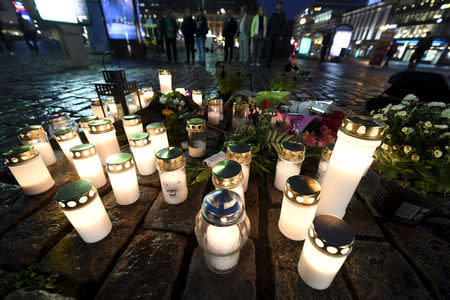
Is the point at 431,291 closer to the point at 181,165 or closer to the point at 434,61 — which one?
the point at 181,165

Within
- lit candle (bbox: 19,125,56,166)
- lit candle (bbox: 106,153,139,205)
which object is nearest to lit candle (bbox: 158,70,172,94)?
lit candle (bbox: 19,125,56,166)

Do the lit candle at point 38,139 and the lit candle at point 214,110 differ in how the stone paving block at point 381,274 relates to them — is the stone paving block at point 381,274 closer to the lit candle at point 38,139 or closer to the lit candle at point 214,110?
the lit candle at point 214,110

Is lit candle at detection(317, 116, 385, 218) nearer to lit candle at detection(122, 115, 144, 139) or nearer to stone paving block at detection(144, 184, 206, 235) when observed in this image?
stone paving block at detection(144, 184, 206, 235)

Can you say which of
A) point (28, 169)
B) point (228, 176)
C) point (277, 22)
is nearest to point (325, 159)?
point (228, 176)

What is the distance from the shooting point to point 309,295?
0.98 meters

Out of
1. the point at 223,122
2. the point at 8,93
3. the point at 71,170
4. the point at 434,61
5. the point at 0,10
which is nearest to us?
the point at 71,170

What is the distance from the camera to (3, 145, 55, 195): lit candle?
134 centimetres

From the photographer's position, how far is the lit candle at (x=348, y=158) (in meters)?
0.98

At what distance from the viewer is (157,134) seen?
1834 millimetres

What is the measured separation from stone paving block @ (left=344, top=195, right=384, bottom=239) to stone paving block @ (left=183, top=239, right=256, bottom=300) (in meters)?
0.83

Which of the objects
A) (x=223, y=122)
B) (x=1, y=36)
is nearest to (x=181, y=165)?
(x=223, y=122)

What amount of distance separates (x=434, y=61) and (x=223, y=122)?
31.8 m

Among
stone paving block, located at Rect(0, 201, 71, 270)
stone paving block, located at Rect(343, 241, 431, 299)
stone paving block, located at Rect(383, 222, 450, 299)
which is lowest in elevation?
stone paving block, located at Rect(0, 201, 71, 270)

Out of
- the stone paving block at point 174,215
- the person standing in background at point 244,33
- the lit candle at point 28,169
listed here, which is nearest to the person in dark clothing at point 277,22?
the person standing in background at point 244,33
